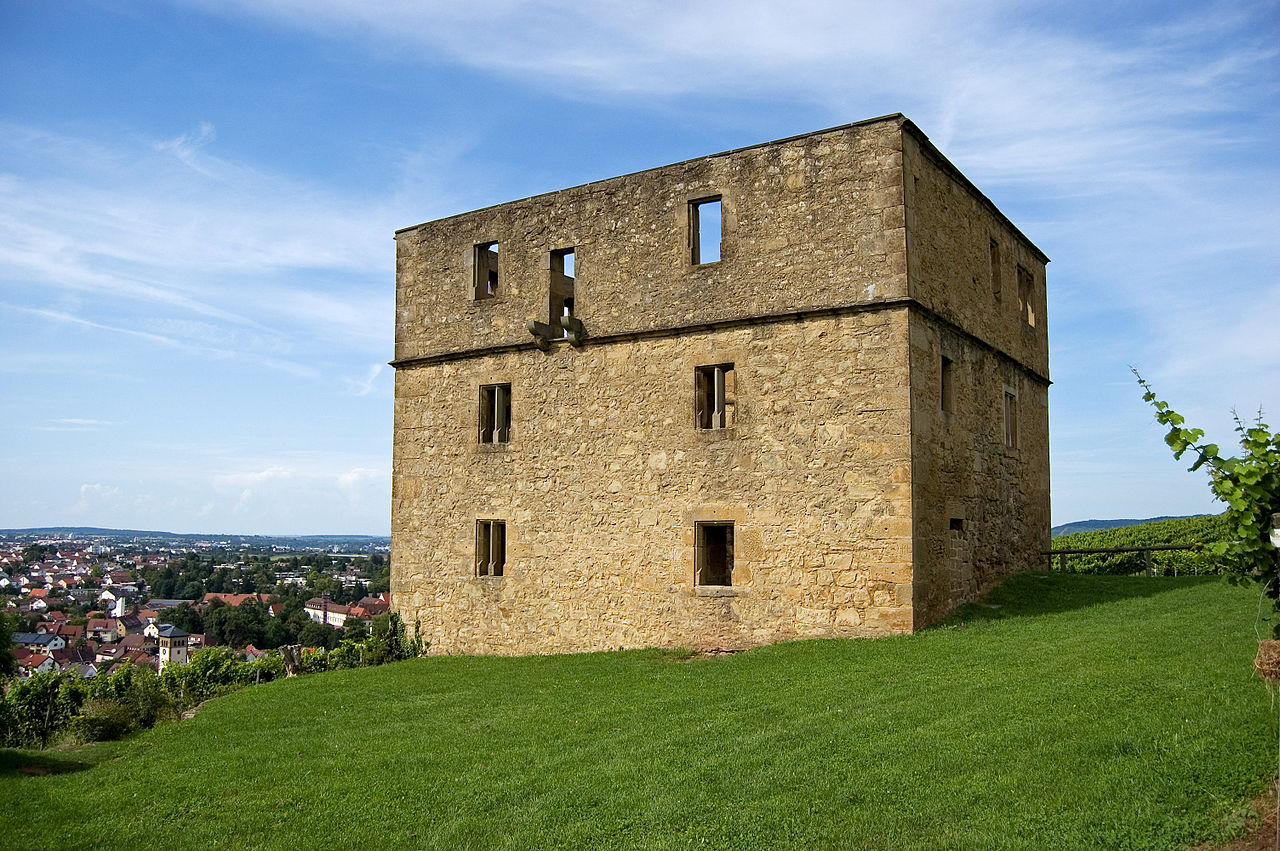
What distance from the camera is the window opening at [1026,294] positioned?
2086 cm

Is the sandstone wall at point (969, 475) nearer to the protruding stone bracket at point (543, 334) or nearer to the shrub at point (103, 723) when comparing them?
the protruding stone bracket at point (543, 334)

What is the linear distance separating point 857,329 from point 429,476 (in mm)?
9684

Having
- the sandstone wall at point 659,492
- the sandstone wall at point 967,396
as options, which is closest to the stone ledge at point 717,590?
the sandstone wall at point 659,492

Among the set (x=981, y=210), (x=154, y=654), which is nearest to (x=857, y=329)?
(x=981, y=210)

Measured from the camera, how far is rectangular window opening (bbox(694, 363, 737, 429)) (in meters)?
16.5

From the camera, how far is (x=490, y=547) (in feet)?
63.0

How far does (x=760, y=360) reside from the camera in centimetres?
1603

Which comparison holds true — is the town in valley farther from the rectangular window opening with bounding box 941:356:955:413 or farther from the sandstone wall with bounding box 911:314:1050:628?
the rectangular window opening with bounding box 941:356:955:413

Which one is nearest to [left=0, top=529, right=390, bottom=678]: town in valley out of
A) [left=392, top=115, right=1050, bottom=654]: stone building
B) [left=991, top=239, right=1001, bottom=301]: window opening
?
[left=392, top=115, right=1050, bottom=654]: stone building

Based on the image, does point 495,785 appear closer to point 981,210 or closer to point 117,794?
point 117,794

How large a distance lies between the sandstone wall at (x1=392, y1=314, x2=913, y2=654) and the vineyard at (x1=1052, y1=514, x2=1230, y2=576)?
8.41 metres

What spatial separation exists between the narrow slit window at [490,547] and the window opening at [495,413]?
1728mm

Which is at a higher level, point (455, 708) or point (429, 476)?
point (429, 476)

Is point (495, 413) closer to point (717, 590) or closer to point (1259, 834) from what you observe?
point (717, 590)
